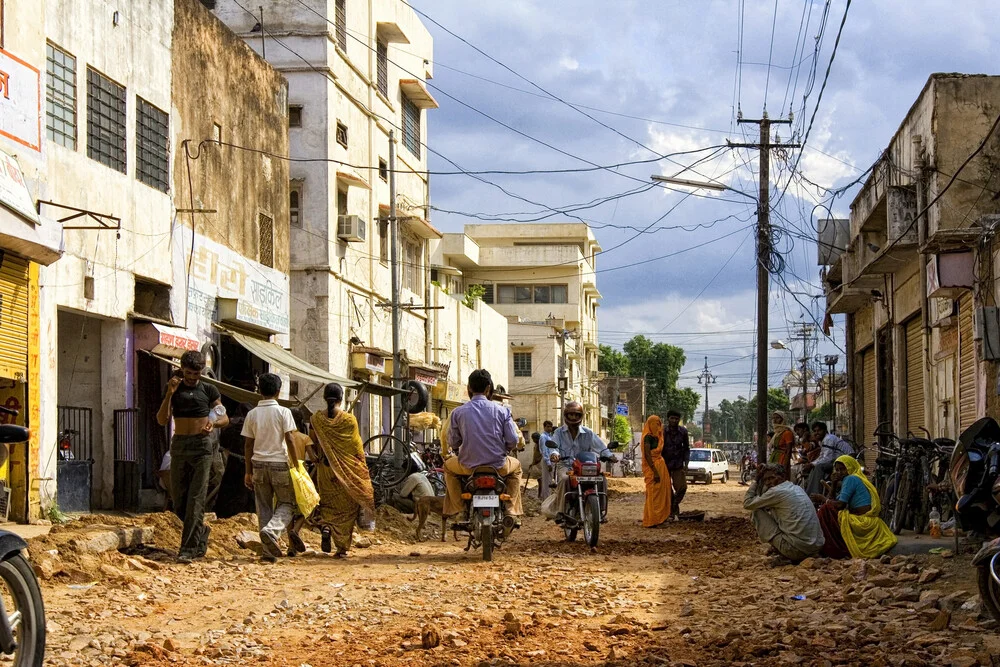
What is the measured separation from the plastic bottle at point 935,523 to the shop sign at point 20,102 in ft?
34.5

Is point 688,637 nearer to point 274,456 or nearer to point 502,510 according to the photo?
point 502,510

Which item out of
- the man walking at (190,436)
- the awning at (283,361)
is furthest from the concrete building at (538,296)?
the man walking at (190,436)

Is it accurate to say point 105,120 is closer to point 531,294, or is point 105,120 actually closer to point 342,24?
point 342,24

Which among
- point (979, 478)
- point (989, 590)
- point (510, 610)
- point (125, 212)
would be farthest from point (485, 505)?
point (125, 212)

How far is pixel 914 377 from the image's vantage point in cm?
2273

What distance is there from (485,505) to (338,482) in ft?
5.96

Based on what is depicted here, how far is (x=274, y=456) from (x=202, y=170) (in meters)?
9.42

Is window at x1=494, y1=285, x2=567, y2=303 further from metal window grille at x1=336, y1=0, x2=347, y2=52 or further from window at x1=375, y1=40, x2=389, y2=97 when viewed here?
metal window grille at x1=336, y1=0, x2=347, y2=52

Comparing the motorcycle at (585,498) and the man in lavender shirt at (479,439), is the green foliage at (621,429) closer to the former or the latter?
the motorcycle at (585,498)

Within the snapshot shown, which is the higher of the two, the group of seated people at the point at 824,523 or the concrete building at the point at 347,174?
the concrete building at the point at 347,174

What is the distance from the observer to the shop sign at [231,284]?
1990 cm

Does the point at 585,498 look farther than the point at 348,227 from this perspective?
No

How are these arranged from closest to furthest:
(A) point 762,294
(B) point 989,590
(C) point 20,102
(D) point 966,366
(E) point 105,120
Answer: (B) point 989,590
(C) point 20,102
(E) point 105,120
(D) point 966,366
(A) point 762,294

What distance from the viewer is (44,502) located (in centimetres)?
1427
